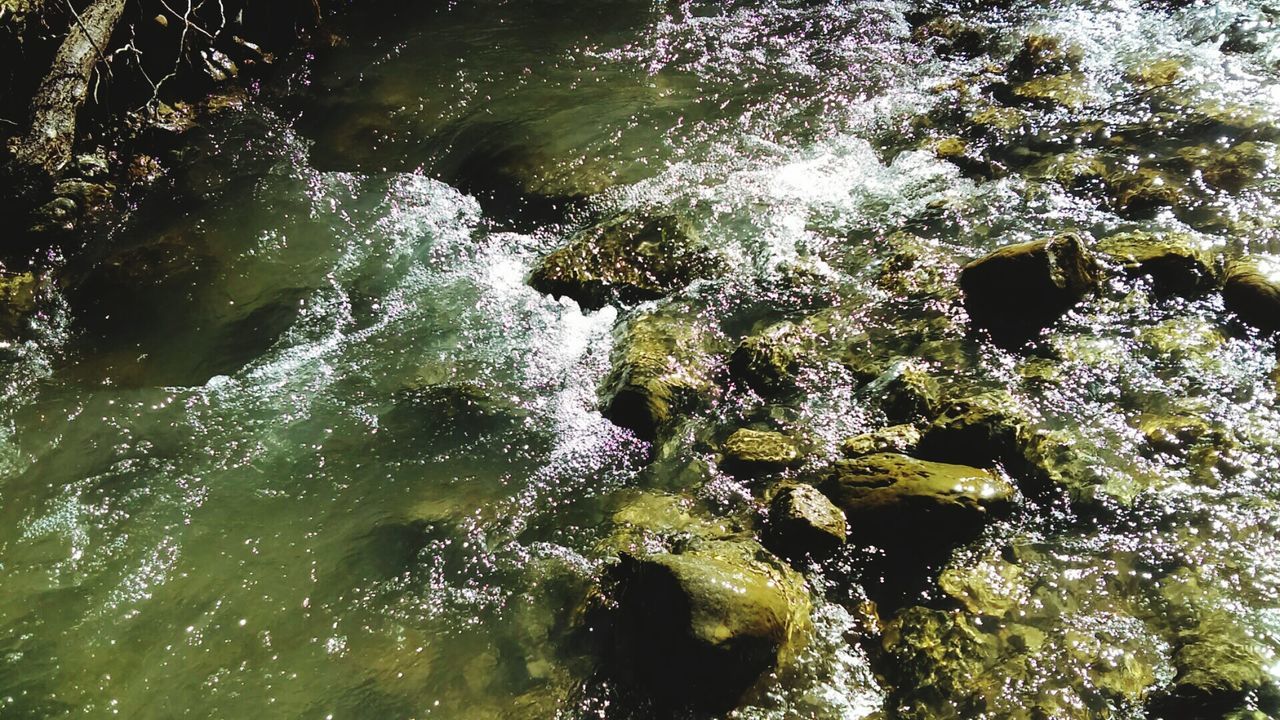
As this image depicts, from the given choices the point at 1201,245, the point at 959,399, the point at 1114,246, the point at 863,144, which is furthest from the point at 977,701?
the point at 863,144

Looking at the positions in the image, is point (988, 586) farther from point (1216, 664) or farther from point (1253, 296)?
point (1253, 296)

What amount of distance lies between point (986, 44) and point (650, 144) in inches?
153

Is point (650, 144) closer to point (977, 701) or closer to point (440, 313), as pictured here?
point (440, 313)

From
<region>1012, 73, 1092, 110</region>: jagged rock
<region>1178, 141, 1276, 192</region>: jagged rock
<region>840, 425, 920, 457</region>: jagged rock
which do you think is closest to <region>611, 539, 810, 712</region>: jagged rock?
<region>840, 425, 920, 457</region>: jagged rock

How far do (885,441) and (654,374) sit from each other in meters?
1.34

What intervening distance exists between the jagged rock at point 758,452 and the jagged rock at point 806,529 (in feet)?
1.14

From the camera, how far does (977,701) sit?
2.78 meters

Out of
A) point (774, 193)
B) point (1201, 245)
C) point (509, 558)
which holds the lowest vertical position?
point (509, 558)

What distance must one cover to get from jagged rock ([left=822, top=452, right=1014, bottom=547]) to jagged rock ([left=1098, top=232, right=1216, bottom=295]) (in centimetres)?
201

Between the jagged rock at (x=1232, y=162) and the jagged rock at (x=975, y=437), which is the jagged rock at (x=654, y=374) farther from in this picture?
the jagged rock at (x=1232, y=162)

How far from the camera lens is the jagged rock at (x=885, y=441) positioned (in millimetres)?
3607

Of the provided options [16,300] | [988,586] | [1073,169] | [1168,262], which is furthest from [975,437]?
[16,300]

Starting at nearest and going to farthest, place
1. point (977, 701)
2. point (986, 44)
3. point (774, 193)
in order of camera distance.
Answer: point (977, 701) → point (774, 193) → point (986, 44)

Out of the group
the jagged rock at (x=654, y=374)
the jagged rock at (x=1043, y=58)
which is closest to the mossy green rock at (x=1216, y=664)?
the jagged rock at (x=654, y=374)
